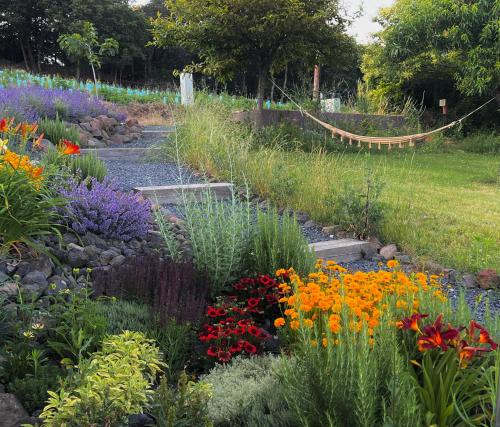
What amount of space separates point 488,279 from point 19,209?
9.94 feet

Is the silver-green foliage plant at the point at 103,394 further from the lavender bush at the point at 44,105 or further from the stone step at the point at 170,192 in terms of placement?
the lavender bush at the point at 44,105

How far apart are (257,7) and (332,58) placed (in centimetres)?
221

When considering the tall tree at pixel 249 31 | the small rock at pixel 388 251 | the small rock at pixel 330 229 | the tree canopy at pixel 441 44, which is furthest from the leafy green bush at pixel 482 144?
the small rock at pixel 388 251

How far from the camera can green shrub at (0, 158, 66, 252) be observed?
2773 millimetres

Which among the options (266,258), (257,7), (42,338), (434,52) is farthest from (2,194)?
(434,52)

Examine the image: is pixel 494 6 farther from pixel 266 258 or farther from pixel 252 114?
pixel 266 258

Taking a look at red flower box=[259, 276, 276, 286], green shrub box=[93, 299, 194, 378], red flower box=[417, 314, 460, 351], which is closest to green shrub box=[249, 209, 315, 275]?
red flower box=[259, 276, 276, 286]

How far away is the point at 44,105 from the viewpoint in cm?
777

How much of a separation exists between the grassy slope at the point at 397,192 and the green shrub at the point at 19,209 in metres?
1.54

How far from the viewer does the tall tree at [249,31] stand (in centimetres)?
946

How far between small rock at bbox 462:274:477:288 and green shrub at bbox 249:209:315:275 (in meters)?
1.21

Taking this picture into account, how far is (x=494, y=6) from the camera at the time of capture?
39.1ft

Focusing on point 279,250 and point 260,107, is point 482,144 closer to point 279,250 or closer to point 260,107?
point 260,107

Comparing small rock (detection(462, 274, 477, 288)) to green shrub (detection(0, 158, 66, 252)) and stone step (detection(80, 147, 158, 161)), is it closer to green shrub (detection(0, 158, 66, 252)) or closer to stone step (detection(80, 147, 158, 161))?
green shrub (detection(0, 158, 66, 252))
